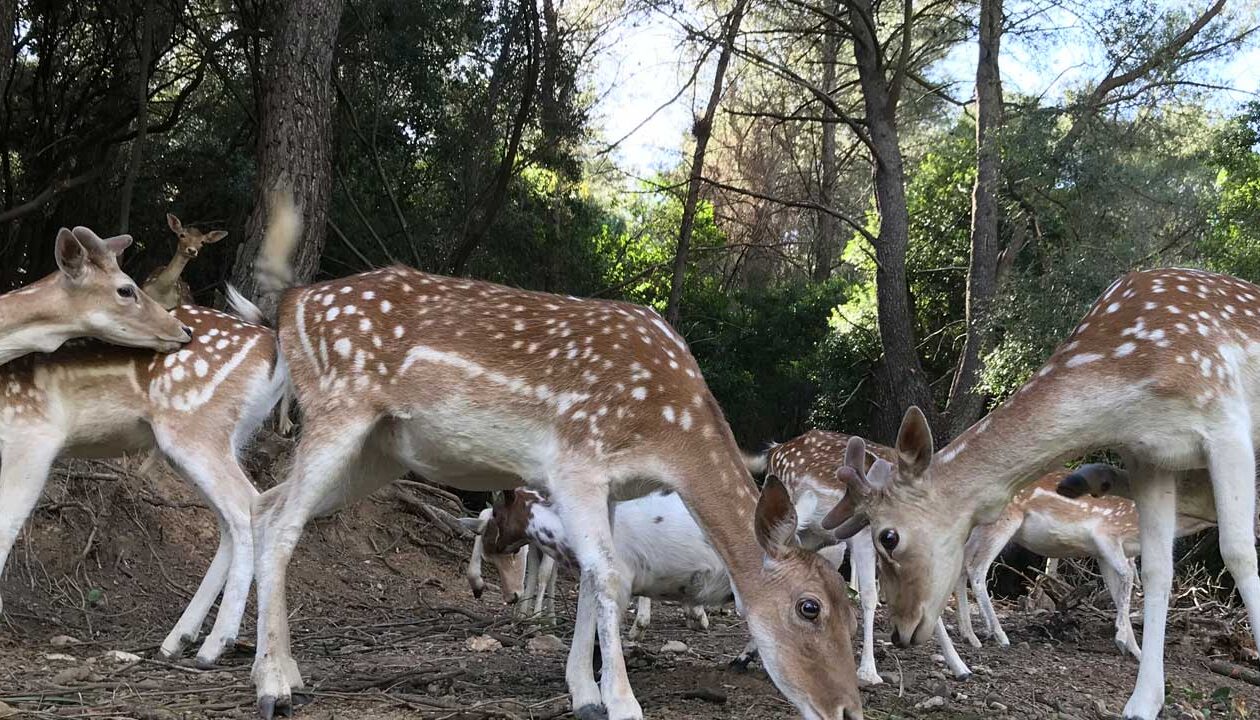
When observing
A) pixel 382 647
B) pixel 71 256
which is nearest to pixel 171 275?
pixel 71 256

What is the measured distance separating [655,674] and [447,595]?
15.8 ft

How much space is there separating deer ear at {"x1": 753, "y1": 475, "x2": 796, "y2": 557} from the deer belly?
Result: 18.9 feet

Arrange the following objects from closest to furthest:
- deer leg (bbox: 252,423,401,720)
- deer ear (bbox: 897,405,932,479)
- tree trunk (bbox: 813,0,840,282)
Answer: deer leg (bbox: 252,423,401,720) → deer ear (bbox: 897,405,932,479) → tree trunk (bbox: 813,0,840,282)

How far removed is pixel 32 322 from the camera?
6.09m

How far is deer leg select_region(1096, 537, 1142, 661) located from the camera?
26.0ft

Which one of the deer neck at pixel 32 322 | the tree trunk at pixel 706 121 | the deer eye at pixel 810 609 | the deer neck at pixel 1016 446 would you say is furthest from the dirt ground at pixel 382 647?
the tree trunk at pixel 706 121

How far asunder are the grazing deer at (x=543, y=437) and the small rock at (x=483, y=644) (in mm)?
1322

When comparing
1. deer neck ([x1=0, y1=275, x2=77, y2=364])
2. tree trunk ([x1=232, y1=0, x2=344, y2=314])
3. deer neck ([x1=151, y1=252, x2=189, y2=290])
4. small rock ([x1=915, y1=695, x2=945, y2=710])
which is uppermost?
tree trunk ([x1=232, y1=0, x2=344, y2=314])

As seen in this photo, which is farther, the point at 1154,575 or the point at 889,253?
the point at 889,253

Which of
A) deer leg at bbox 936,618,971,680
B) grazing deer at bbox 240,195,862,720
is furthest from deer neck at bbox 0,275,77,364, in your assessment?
deer leg at bbox 936,618,971,680

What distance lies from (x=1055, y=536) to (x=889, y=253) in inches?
255

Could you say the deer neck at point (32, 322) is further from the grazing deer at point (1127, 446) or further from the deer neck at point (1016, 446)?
the deer neck at point (1016, 446)

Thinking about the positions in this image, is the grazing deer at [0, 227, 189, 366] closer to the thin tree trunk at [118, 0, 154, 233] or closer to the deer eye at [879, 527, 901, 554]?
the deer eye at [879, 527, 901, 554]

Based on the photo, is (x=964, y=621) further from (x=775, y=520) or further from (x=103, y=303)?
(x=103, y=303)
